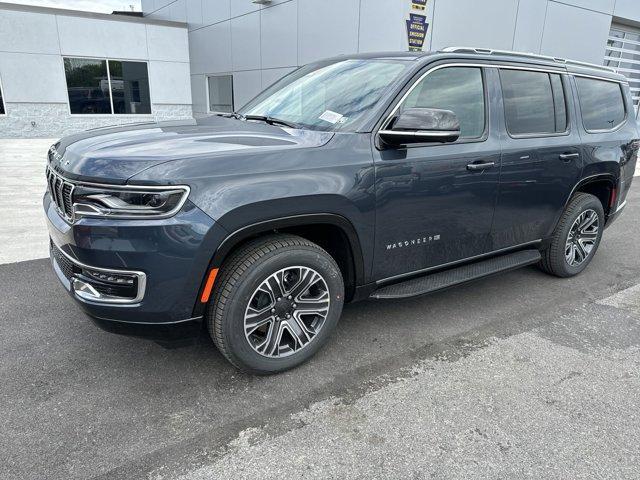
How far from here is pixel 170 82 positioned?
1823 cm

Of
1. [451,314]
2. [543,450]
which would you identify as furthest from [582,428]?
[451,314]

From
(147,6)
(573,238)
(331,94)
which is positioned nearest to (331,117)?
(331,94)

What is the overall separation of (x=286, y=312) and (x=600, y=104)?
12.3ft

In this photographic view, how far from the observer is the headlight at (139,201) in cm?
232

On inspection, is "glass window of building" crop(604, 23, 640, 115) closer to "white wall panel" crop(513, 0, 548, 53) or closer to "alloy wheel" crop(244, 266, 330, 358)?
"white wall panel" crop(513, 0, 548, 53)

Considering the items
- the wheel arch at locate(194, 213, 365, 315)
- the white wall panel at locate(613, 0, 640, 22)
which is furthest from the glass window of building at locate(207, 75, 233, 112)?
the wheel arch at locate(194, 213, 365, 315)

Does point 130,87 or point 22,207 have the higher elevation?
point 130,87

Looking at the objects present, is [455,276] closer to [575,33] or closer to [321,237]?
[321,237]

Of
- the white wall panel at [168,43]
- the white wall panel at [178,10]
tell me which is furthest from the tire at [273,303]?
the white wall panel at [178,10]

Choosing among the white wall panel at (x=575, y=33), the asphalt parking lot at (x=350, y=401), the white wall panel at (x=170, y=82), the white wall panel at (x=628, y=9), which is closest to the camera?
the asphalt parking lot at (x=350, y=401)

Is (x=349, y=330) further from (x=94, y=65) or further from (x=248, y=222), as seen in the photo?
(x=94, y=65)

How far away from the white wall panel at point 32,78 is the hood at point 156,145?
1565 cm

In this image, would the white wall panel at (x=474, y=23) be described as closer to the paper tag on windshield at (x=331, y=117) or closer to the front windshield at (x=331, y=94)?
the front windshield at (x=331, y=94)

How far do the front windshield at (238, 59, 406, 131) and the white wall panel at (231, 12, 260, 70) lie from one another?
12428 mm
